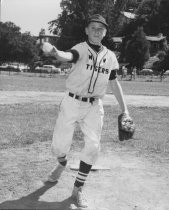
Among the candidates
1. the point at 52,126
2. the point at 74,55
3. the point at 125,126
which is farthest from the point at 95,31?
the point at 52,126

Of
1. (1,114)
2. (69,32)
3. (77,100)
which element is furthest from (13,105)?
(69,32)

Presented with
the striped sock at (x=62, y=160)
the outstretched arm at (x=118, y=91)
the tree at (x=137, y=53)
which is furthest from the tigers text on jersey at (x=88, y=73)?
the tree at (x=137, y=53)

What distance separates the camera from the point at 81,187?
4.92 metres

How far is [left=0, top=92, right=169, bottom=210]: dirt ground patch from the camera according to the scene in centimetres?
484

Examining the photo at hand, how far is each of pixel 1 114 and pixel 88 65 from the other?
26.6ft

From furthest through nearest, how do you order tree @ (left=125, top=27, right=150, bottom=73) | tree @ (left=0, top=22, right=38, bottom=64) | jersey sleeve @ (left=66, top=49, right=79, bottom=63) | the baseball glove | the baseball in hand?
tree @ (left=0, top=22, right=38, bottom=64), tree @ (left=125, top=27, right=150, bottom=73), the baseball glove, jersey sleeve @ (left=66, top=49, right=79, bottom=63), the baseball in hand

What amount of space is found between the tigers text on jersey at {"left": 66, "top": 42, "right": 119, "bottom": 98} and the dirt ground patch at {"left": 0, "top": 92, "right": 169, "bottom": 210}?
1.26m

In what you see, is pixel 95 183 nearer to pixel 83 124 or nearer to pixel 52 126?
pixel 83 124

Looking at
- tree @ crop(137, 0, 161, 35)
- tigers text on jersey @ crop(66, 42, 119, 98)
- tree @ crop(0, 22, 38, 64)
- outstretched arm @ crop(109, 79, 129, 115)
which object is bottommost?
tree @ crop(0, 22, 38, 64)

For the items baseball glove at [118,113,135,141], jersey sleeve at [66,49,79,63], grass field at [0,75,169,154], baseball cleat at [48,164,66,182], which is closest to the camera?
jersey sleeve at [66,49,79,63]

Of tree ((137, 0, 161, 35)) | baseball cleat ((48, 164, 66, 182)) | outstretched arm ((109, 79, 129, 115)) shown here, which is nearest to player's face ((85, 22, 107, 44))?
outstretched arm ((109, 79, 129, 115))

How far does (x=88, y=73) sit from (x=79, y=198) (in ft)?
4.68

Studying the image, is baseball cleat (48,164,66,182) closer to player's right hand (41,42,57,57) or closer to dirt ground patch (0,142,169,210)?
dirt ground patch (0,142,169,210)

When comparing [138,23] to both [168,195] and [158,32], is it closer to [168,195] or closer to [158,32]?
[158,32]
